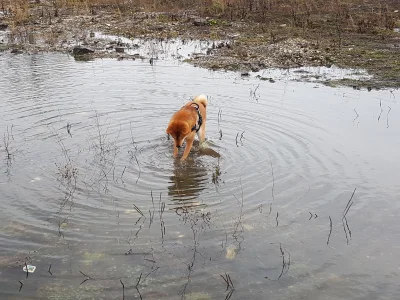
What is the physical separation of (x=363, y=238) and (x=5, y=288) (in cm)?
381

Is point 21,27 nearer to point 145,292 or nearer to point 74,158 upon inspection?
point 74,158

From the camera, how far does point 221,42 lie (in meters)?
16.9

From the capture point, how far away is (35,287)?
13.3 ft

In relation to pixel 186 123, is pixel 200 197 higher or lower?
lower

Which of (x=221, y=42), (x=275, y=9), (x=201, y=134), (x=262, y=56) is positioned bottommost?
(x=201, y=134)

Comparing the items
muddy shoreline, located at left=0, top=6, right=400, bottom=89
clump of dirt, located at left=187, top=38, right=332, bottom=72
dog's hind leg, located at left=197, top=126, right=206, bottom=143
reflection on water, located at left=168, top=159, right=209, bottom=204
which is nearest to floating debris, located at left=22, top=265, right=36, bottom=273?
reflection on water, located at left=168, top=159, right=209, bottom=204

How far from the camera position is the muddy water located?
4.30 meters

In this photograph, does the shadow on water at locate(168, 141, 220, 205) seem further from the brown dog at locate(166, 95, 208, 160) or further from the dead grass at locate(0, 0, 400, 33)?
the dead grass at locate(0, 0, 400, 33)

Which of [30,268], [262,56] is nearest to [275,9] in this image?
[262,56]

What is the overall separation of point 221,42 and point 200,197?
11899 mm

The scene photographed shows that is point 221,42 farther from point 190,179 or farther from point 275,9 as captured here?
point 190,179

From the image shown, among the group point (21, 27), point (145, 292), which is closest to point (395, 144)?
point (145, 292)

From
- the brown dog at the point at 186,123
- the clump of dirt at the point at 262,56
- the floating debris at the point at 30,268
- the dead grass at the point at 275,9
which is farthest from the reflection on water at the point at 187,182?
the dead grass at the point at 275,9

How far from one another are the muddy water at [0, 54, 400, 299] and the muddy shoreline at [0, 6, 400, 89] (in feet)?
10.7
